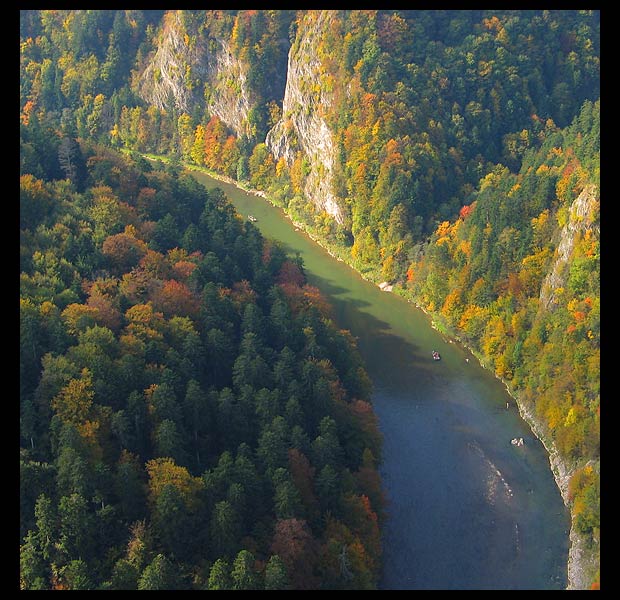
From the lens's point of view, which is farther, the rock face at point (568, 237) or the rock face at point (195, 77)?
the rock face at point (195, 77)

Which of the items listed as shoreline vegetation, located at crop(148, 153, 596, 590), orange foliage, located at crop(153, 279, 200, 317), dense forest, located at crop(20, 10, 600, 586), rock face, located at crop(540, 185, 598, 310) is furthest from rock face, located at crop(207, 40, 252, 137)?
orange foliage, located at crop(153, 279, 200, 317)

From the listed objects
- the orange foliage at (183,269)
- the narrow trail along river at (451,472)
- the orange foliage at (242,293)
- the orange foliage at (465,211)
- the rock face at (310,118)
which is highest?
the rock face at (310,118)

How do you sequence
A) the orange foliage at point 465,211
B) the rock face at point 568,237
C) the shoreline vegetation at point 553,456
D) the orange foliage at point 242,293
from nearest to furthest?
the shoreline vegetation at point 553,456, the orange foliage at point 242,293, the rock face at point 568,237, the orange foliage at point 465,211

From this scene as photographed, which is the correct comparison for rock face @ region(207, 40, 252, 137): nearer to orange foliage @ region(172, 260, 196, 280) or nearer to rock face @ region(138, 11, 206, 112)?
rock face @ region(138, 11, 206, 112)

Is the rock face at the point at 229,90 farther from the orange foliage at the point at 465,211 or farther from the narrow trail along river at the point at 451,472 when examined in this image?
the narrow trail along river at the point at 451,472

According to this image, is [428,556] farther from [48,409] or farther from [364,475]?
[48,409]

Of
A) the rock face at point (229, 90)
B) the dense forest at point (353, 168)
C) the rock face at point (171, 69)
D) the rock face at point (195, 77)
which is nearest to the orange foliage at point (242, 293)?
the dense forest at point (353, 168)

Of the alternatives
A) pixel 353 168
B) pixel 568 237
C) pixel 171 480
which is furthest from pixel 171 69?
pixel 171 480
